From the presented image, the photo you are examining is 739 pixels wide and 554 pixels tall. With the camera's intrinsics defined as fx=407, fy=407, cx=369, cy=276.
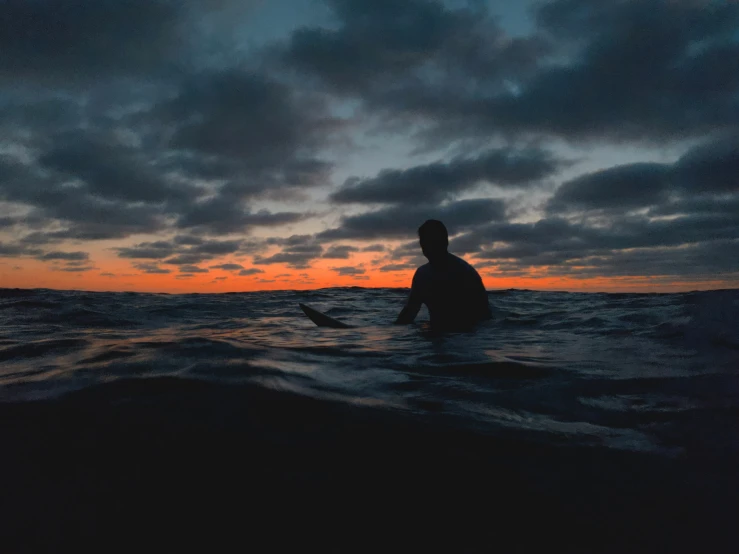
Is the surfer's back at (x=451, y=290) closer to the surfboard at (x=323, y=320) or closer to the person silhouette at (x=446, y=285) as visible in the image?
the person silhouette at (x=446, y=285)

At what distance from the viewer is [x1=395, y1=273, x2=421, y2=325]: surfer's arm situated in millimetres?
6832

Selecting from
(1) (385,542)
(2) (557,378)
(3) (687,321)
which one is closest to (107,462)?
(1) (385,542)

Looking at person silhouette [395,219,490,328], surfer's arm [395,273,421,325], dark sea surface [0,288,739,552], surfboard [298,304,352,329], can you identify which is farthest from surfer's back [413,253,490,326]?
dark sea surface [0,288,739,552]

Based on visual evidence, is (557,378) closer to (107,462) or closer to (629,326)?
(107,462)

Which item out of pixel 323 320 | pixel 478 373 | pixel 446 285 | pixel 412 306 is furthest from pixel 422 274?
pixel 478 373

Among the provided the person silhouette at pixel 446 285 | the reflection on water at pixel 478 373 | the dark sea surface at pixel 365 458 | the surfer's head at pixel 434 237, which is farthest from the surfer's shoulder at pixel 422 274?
the dark sea surface at pixel 365 458

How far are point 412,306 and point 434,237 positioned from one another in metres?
1.39

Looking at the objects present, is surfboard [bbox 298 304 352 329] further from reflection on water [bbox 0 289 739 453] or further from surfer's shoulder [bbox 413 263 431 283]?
reflection on water [bbox 0 289 739 453]

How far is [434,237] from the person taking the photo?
6223mm

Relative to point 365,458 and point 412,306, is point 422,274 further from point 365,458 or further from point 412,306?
point 365,458

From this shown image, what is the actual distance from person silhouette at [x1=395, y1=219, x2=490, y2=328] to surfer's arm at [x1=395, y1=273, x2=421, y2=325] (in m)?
0.03

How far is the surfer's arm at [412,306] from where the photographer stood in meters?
6.83

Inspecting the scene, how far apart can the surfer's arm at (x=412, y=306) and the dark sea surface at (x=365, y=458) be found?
364 centimetres

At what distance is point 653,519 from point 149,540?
156cm
